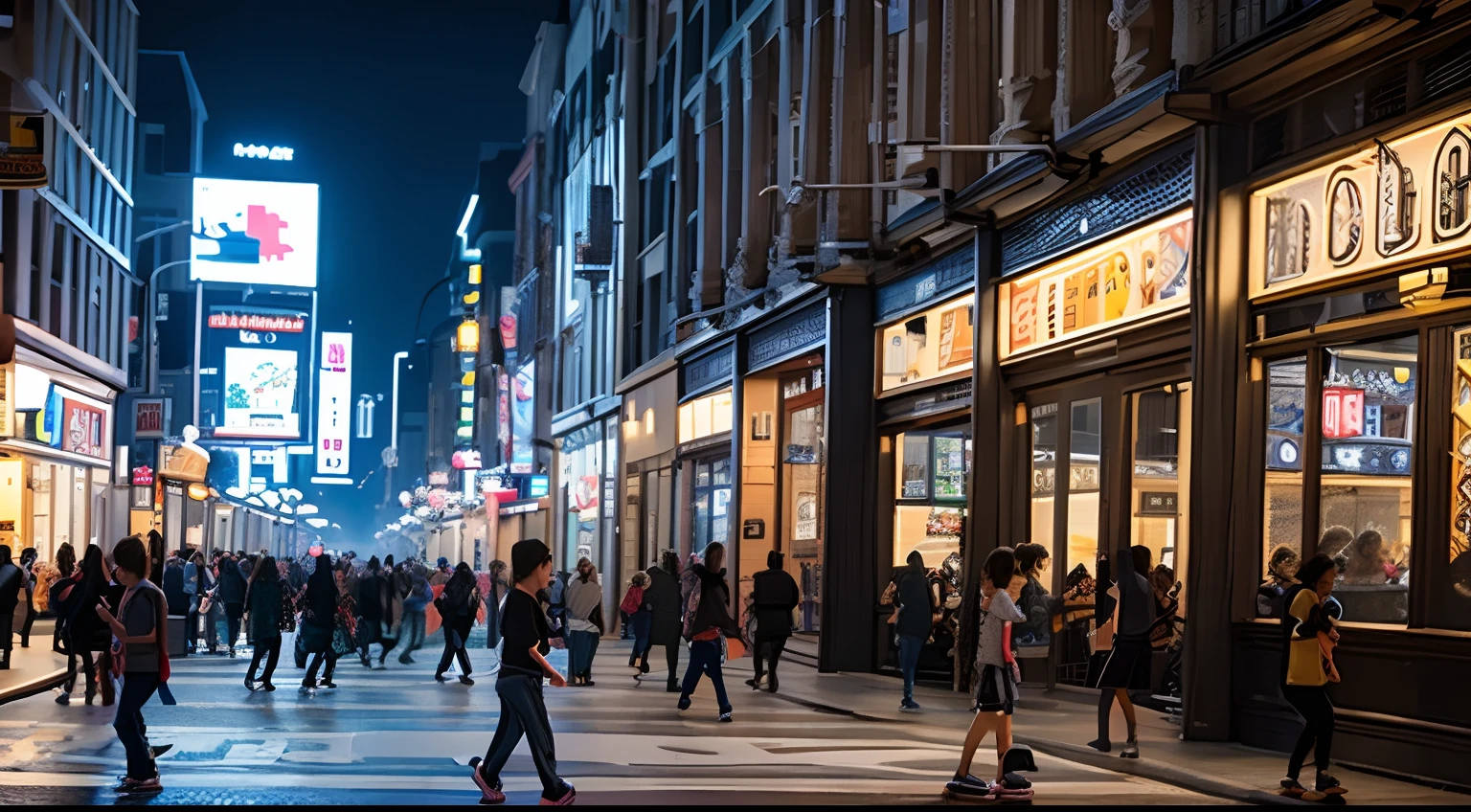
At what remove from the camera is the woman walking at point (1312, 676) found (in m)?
12.1

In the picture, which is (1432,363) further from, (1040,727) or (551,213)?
(551,213)

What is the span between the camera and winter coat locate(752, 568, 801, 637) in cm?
2259

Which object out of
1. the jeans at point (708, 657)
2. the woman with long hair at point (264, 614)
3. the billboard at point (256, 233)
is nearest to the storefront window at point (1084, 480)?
the jeans at point (708, 657)

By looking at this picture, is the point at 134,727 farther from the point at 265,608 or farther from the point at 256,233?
the point at 256,233

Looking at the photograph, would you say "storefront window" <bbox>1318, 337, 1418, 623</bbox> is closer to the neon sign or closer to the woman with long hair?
the woman with long hair

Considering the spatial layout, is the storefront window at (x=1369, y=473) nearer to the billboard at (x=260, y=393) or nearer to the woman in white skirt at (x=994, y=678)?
the woman in white skirt at (x=994, y=678)

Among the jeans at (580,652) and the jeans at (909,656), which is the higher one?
the jeans at (909,656)

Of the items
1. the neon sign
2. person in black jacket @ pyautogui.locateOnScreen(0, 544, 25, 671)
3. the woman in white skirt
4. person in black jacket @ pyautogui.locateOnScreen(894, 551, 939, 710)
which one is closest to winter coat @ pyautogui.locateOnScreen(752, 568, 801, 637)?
person in black jacket @ pyautogui.locateOnScreen(894, 551, 939, 710)

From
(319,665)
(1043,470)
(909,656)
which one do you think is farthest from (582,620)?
(1043,470)

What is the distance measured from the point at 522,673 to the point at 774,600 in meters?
11.4

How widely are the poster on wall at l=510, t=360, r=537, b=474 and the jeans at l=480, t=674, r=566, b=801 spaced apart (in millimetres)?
56358

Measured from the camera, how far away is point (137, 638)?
1266 centimetres

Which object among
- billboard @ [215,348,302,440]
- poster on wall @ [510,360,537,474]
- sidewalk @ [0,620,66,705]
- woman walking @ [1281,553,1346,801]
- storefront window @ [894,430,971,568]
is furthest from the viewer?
billboard @ [215,348,302,440]

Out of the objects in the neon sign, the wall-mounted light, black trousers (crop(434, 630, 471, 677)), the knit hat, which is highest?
the neon sign
